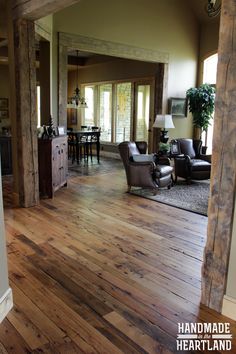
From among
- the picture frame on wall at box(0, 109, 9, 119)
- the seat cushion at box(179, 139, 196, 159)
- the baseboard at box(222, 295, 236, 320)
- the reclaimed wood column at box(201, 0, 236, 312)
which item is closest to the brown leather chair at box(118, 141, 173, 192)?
the seat cushion at box(179, 139, 196, 159)

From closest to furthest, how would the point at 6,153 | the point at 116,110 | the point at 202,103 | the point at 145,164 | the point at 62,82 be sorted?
the point at 145,164 < the point at 62,82 < the point at 6,153 < the point at 202,103 < the point at 116,110

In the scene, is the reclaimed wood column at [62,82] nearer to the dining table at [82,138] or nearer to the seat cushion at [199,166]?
the dining table at [82,138]

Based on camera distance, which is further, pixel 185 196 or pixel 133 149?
pixel 133 149

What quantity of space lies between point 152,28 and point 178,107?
2083 millimetres

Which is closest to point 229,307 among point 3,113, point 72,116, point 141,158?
point 141,158

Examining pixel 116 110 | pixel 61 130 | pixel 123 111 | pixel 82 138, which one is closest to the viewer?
pixel 61 130

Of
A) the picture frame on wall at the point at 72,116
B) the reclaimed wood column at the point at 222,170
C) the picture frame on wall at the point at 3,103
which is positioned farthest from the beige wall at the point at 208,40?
the reclaimed wood column at the point at 222,170

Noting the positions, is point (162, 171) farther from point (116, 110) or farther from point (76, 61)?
point (76, 61)

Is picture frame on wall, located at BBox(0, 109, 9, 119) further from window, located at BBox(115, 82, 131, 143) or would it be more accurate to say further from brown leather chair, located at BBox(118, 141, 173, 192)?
brown leather chair, located at BBox(118, 141, 173, 192)

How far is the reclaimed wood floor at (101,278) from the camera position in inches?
84.4

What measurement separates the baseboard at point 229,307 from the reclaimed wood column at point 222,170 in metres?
0.04

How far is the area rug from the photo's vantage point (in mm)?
5109

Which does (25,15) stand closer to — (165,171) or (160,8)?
(165,171)

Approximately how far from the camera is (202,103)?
333 inches
